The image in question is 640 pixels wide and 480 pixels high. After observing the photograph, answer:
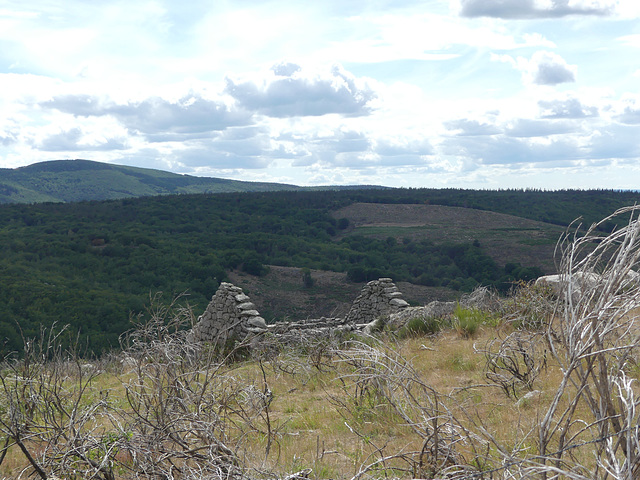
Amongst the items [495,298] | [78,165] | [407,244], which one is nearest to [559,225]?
[407,244]

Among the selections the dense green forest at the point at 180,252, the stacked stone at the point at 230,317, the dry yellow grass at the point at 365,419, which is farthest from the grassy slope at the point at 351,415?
the dense green forest at the point at 180,252

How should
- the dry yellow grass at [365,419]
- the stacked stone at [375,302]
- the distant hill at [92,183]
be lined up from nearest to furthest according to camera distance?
the dry yellow grass at [365,419]
the stacked stone at [375,302]
the distant hill at [92,183]

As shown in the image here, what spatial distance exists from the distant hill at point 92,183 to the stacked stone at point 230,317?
122 metres

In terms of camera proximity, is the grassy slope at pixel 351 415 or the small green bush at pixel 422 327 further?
the small green bush at pixel 422 327

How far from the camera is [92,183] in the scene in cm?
14175

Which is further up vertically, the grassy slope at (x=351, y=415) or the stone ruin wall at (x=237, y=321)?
the grassy slope at (x=351, y=415)

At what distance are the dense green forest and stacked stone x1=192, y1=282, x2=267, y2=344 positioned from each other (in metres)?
7.69

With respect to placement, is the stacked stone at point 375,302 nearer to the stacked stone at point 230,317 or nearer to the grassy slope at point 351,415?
the stacked stone at point 230,317

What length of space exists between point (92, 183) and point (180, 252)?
112737mm

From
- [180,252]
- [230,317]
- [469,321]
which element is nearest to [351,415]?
[469,321]

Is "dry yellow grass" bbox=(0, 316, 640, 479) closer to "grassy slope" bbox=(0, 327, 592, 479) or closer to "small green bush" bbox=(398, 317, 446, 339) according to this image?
"grassy slope" bbox=(0, 327, 592, 479)

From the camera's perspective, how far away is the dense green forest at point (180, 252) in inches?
1126

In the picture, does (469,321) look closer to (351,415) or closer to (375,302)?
(351,415)

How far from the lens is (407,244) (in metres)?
54.4
